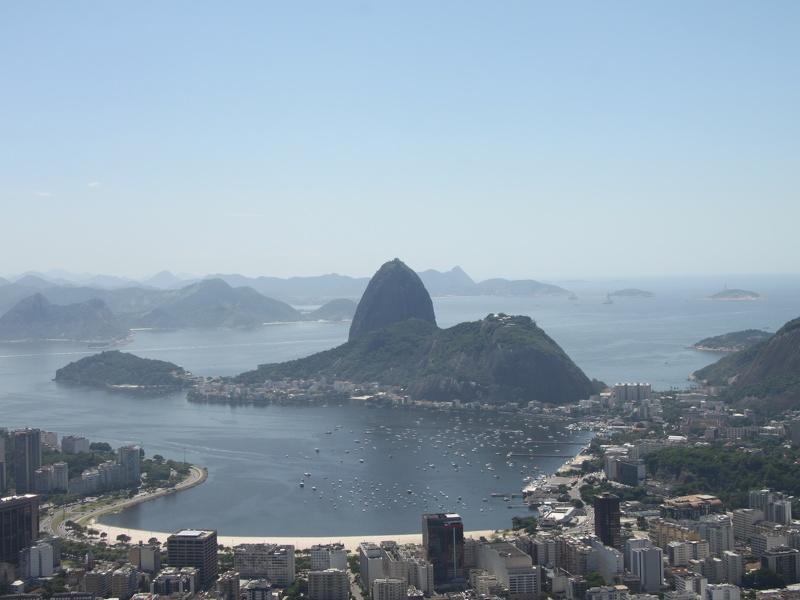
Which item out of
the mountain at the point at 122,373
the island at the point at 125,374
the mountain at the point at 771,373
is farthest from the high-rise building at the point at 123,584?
the mountain at the point at 122,373

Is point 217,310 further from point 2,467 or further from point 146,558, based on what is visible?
point 146,558

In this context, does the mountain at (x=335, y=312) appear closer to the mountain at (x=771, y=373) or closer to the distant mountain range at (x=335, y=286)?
the distant mountain range at (x=335, y=286)

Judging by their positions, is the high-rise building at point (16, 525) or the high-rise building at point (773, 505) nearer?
the high-rise building at point (16, 525)

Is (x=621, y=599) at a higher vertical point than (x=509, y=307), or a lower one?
lower

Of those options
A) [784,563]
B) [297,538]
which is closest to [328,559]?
[297,538]

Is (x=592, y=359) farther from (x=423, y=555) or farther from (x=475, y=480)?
(x=423, y=555)

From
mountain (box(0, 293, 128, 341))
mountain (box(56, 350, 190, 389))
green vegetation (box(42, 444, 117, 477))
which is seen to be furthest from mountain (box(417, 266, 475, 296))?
green vegetation (box(42, 444, 117, 477))

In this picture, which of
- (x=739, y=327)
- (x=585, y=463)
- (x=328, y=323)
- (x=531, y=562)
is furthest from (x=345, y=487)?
(x=328, y=323)
